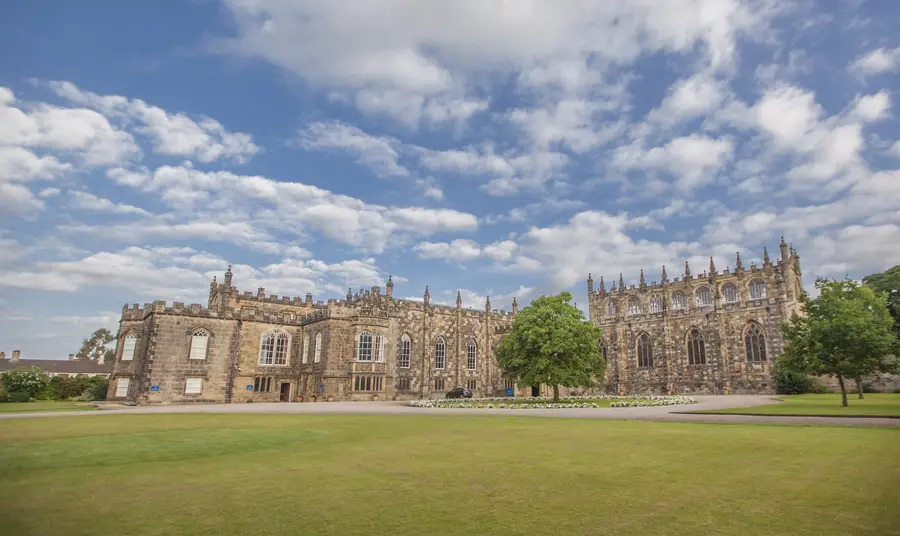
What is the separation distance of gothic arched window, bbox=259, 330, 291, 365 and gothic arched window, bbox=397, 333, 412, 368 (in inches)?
605

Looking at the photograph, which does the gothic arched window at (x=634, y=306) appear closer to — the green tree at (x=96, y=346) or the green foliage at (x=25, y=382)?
the green foliage at (x=25, y=382)

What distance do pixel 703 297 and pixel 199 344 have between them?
63570 millimetres

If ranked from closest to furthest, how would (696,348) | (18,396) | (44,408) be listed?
(44,408) → (18,396) → (696,348)

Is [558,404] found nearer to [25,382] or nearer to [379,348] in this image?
[379,348]

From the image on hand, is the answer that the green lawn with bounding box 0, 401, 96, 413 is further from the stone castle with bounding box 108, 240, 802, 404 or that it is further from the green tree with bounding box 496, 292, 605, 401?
the green tree with bounding box 496, 292, 605, 401

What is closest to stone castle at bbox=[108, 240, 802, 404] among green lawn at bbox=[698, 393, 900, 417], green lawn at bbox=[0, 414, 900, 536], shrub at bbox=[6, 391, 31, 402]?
shrub at bbox=[6, 391, 31, 402]

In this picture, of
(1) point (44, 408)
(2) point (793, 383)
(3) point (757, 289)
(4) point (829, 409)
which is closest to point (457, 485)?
(4) point (829, 409)

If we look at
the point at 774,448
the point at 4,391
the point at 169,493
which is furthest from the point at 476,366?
the point at 169,493

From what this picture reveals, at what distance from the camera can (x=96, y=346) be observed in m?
107

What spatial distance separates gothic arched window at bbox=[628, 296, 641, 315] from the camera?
246 feet

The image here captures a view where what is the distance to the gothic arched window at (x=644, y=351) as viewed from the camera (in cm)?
7081

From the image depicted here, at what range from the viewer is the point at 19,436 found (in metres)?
17.6

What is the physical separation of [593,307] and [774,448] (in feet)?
227

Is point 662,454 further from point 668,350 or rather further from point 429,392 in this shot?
point 668,350
